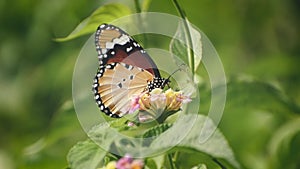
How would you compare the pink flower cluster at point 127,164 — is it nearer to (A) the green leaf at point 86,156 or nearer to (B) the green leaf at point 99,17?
(A) the green leaf at point 86,156

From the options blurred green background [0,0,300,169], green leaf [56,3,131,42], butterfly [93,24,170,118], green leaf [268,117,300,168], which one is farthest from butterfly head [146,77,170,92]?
blurred green background [0,0,300,169]

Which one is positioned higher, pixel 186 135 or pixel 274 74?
pixel 186 135

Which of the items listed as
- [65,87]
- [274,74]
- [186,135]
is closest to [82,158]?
[186,135]

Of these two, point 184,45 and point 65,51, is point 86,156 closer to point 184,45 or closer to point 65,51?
point 184,45

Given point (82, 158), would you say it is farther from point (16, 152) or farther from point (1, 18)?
point (1, 18)

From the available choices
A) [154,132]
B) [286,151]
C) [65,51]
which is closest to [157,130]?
[154,132]

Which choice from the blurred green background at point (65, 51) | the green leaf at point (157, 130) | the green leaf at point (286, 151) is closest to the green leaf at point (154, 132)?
the green leaf at point (157, 130)
